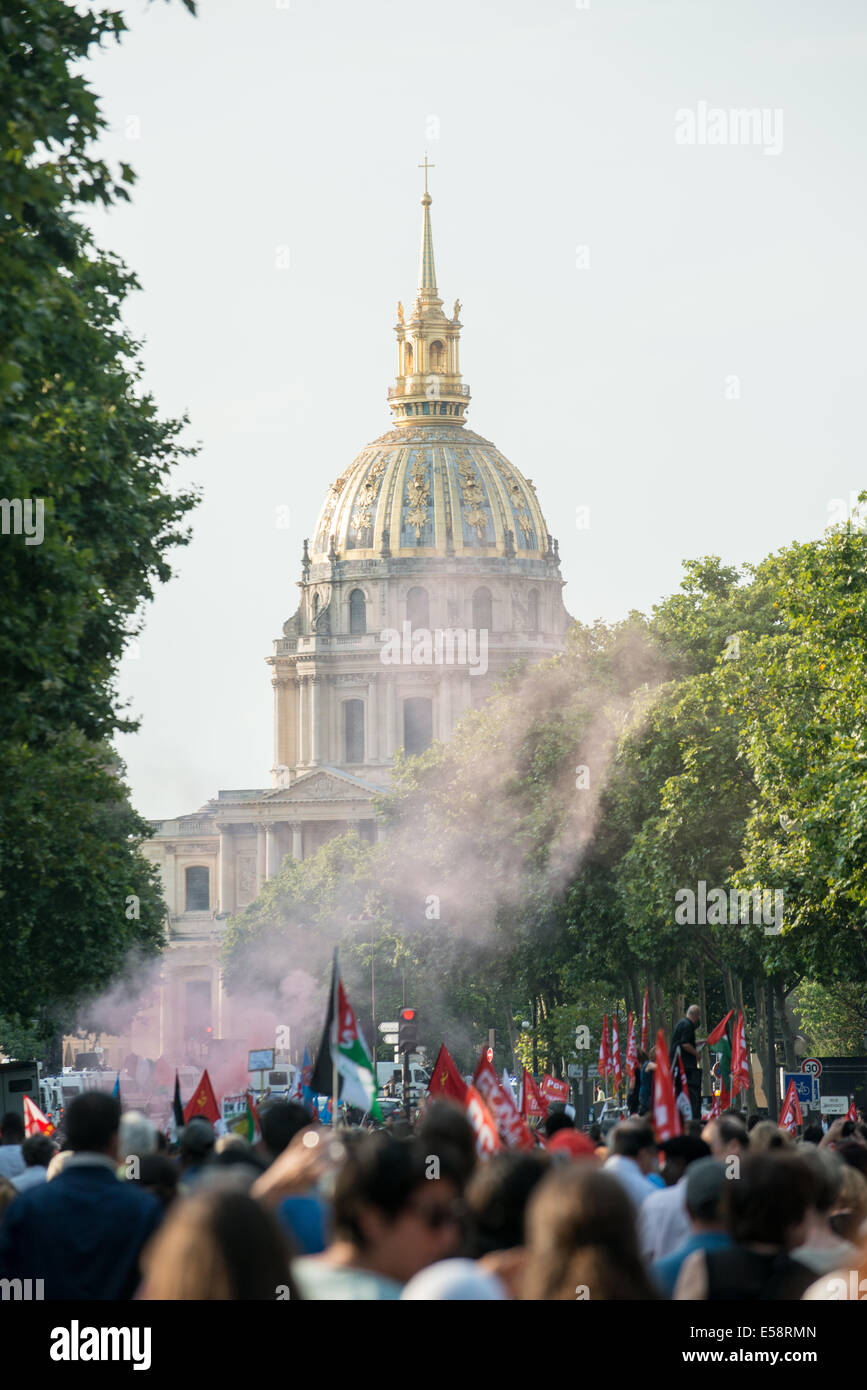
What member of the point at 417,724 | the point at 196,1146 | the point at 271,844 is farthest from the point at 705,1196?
the point at 417,724

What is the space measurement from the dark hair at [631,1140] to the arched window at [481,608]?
177 metres

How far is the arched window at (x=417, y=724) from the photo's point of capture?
18300cm

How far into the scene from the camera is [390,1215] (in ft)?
25.2

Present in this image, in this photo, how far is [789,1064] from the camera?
2226 inches

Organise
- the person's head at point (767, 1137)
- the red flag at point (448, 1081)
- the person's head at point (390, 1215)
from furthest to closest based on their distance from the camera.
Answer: the red flag at point (448, 1081)
the person's head at point (767, 1137)
the person's head at point (390, 1215)

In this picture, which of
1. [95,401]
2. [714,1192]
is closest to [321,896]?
[95,401]

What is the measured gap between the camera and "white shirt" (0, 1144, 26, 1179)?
1650 cm

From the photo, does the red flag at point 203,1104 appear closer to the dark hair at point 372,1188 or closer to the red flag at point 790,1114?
the red flag at point 790,1114

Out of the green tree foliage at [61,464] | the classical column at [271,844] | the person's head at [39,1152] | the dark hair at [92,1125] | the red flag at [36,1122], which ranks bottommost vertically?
the person's head at [39,1152]

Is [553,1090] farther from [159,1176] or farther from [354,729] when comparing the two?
[354,729]

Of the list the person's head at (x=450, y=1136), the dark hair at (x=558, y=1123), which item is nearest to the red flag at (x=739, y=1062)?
the dark hair at (x=558, y=1123)

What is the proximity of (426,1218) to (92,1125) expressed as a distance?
9.49 feet

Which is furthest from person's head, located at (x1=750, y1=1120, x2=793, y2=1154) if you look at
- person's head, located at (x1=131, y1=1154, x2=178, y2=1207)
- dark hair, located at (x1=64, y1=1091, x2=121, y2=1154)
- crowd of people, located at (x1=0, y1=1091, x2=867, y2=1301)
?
dark hair, located at (x1=64, y1=1091, x2=121, y2=1154)

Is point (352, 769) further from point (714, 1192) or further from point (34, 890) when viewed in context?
point (714, 1192)
